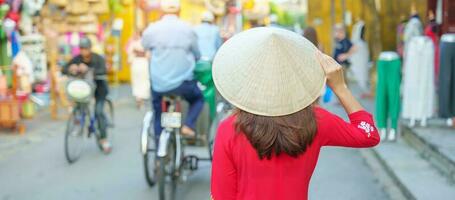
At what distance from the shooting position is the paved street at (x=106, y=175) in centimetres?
699

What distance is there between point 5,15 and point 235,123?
10400 mm

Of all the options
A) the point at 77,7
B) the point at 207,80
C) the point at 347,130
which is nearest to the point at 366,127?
the point at 347,130

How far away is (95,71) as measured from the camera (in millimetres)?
8609

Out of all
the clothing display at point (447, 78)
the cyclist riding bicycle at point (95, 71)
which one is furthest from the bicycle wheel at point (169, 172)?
the clothing display at point (447, 78)

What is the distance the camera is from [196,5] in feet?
67.9

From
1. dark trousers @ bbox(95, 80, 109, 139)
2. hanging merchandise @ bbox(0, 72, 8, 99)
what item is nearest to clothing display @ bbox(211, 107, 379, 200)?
dark trousers @ bbox(95, 80, 109, 139)

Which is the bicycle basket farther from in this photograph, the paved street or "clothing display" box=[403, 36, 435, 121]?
"clothing display" box=[403, 36, 435, 121]

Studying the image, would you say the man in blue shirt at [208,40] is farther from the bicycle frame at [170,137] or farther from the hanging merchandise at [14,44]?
the bicycle frame at [170,137]

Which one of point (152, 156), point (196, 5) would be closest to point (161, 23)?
point (152, 156)

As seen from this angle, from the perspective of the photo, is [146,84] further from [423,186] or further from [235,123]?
[235,123]

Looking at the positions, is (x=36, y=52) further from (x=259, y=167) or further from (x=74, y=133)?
(x=259, y=167)

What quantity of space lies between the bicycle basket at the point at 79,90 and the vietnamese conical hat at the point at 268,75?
5983 millimetres

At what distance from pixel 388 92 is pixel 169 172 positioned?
3784 millimetres

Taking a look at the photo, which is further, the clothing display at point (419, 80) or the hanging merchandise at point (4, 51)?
the hanging merchandise at point (4, 51)
